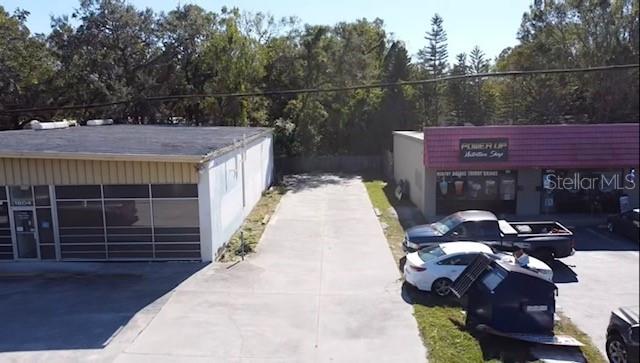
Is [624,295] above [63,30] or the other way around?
the other way around

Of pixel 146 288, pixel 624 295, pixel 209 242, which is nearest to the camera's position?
pixel 624 295

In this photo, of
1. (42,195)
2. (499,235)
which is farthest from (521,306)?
(42,195)

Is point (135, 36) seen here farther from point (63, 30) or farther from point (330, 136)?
point (330, 136)

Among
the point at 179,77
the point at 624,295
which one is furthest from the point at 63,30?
the point at 624,295

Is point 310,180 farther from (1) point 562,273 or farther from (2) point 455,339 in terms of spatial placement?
(2) point 455,339

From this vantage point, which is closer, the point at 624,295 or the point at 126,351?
the point at 126,351

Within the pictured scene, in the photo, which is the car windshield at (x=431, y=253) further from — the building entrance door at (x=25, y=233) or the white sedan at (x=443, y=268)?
the building entrance door at (x=25, y=233)
